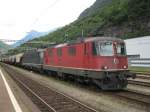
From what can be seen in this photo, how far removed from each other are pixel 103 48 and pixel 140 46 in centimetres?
2225

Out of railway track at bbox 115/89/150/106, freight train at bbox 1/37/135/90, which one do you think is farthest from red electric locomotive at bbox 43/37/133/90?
railway track at bbox 115/89/150/106

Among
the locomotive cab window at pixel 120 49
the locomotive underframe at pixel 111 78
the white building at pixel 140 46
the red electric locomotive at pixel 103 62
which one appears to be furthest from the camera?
the white building at pixel 140 46

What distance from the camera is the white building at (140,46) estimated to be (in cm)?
3919

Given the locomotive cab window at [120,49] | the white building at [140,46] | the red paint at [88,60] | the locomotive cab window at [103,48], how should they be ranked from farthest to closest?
the white building at [140,46] → the locomotive cab window at [120,49] → the locomotive cab window at [103,48] → the red paint at [88,60]

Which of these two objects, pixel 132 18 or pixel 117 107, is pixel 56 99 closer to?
pixel 117 107

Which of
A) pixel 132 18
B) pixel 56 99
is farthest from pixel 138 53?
pixel 56 99

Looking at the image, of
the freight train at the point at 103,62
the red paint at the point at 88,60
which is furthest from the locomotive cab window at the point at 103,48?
the red paint at the point at 88,60

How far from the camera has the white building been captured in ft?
129

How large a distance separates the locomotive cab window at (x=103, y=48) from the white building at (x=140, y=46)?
20.3m

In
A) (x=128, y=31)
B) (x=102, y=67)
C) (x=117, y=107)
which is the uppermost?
(x=128, y=31)

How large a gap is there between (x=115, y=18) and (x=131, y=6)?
3.57 metres

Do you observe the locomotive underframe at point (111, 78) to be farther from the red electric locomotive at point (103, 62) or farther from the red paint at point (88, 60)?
the red paint at point (88, 60)

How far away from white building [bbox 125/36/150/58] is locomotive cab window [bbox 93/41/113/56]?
66.6ft

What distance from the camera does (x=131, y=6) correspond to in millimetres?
63312
